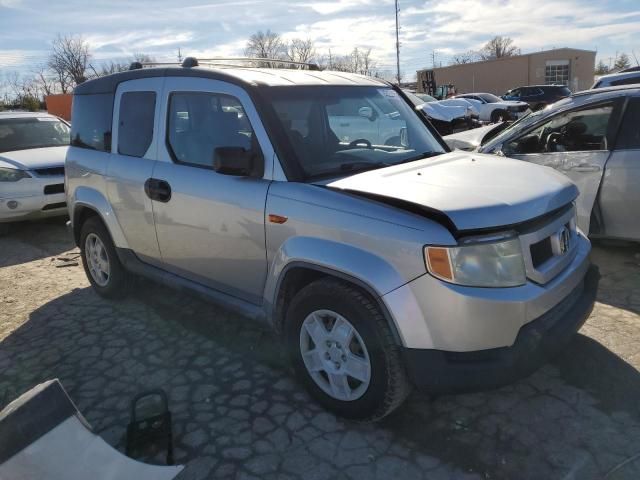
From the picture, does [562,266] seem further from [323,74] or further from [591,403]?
[323,74]

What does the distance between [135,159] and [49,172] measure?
4237 mm

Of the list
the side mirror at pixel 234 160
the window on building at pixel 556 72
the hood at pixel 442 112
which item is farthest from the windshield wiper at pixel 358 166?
the window on building at pixel 556 72

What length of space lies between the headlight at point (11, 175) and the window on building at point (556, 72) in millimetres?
58947

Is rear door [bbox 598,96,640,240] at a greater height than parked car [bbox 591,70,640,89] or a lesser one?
lesser

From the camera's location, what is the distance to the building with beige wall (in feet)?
182

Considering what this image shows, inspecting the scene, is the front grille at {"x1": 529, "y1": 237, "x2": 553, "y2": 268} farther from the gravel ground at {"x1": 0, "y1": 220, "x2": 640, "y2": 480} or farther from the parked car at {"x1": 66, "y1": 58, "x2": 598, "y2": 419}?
the gravel ground at {"x1": 0, "y1": 220, "x2": 640, "y2": 480}

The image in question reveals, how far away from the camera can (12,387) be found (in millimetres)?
3502

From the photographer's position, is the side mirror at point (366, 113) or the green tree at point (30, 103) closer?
the side mirror at point (366, 113)

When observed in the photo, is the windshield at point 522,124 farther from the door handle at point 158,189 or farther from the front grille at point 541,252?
the door handle at point 158,189

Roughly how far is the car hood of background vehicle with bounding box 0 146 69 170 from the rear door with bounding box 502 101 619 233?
6038 mm

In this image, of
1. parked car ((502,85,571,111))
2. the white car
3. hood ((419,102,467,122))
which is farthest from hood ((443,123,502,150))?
parked car ((502,85,571,111))

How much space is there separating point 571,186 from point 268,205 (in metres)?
1.83

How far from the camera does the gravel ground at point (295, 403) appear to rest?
8.52ft

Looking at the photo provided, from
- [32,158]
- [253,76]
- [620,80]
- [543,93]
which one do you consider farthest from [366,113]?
[543,93]
